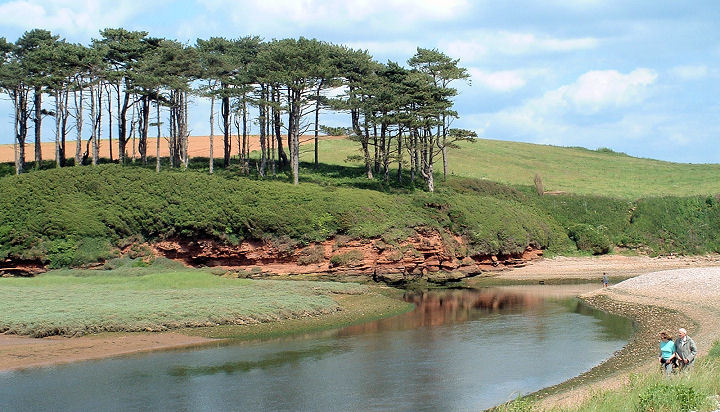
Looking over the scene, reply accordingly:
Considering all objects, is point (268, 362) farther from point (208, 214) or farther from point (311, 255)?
point (208, 214)

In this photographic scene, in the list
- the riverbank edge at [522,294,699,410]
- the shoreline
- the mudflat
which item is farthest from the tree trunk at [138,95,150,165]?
the riverbank edge at [522,294,699,410]

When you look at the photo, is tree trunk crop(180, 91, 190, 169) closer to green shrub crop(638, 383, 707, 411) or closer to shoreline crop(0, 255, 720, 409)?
shoreline crop(0, 255, 720, 409)

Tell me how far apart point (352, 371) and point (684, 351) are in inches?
455

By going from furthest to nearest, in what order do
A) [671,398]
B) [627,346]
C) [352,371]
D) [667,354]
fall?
[627,346]
[352,371]
[667,354]
[671,398]

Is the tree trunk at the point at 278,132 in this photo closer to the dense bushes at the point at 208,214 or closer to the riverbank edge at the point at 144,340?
the dense bushes at the point at 208,214

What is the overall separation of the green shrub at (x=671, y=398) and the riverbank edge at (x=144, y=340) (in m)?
19.7

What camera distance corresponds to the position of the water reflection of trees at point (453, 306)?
36.2 metres

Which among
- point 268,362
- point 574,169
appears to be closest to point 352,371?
point 268,362

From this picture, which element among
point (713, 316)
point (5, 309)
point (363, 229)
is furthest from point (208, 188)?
point (713, 316)

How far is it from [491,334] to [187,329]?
47.7 feet

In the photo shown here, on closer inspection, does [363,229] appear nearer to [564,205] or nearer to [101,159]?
[564,205]

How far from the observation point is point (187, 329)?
3306 cm

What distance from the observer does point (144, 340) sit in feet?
101

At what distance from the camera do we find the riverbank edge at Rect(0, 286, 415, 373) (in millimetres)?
27531
